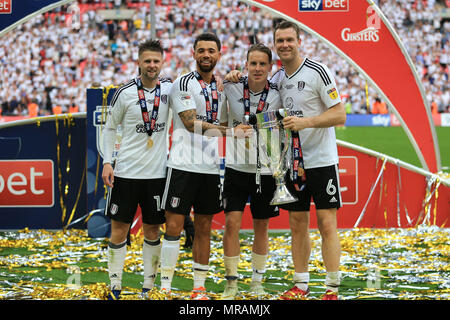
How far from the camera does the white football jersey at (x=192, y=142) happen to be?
4.66 m

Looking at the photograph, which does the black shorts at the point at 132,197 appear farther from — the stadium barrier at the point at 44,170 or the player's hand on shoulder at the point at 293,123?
the stadium barrier at the point at 44,170

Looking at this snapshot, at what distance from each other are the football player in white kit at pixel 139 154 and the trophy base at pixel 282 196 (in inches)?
33.7

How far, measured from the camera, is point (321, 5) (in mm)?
7809

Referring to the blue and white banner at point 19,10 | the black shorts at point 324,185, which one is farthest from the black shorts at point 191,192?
the blue and white banner at point 19,10

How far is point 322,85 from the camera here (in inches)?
182

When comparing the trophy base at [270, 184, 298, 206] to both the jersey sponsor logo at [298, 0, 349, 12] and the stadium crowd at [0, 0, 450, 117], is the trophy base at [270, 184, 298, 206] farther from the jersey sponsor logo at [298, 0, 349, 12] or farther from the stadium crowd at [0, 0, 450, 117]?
the stadium crowd at [0, 0, 450, 117]

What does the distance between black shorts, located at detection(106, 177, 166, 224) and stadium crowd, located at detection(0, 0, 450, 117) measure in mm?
19961

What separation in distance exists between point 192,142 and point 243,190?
58 cm

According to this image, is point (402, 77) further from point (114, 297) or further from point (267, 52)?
point (114, 297)

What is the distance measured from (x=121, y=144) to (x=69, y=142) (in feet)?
12.5

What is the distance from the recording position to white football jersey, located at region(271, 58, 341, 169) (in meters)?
4.63

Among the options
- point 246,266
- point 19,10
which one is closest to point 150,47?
point 246,266

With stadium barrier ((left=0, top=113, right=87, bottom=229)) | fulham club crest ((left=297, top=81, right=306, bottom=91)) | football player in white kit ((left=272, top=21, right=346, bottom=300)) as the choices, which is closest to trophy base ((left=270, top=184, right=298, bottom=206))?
football player in white kit ((left=272, top=21, right=346, bottom=300))

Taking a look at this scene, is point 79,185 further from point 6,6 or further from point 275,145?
point 275,145
